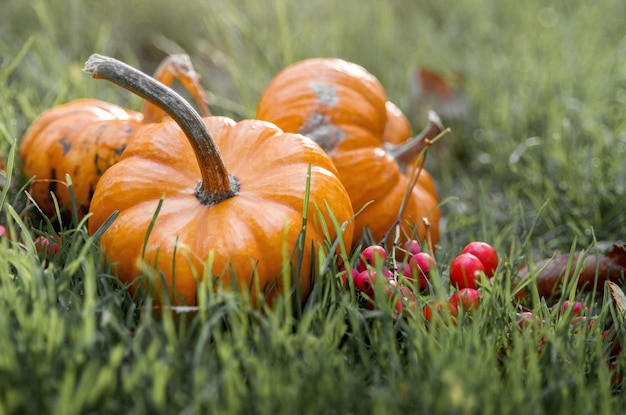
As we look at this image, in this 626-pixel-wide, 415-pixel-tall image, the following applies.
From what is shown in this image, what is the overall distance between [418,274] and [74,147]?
1172mm

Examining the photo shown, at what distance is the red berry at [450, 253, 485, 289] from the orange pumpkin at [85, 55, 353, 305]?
0.31m

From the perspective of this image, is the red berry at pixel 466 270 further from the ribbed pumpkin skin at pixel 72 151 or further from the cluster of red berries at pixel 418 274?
the ribbed pumpkin skin at pixel 72 151

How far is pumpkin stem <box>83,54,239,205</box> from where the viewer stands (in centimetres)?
177

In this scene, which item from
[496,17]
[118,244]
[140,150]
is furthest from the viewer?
[496,17]

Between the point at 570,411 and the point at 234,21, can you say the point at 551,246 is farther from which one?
the point at 234,21

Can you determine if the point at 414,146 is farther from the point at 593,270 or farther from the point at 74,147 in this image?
the point at 74,147

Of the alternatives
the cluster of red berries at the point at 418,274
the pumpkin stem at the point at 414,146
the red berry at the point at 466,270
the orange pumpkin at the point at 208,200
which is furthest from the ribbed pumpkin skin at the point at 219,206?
the pumpkin stem at the point at 414,146

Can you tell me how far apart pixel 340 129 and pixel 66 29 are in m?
2.30

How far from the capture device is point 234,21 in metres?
3.48

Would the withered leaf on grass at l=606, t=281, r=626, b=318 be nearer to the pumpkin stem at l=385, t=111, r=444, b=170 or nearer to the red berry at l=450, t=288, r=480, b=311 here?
the red berry at l=450, t=288, r=480, b=311

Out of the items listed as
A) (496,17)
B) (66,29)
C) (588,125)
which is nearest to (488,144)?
(588,125)

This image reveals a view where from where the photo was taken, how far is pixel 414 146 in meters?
2.39

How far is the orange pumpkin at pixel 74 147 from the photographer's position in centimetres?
221

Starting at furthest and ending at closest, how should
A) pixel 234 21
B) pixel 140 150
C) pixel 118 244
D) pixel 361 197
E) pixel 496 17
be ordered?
pixel 496 17 < pixel 234 21 < pixel 361 197 < pixel 140 150 < pixel 118 244
